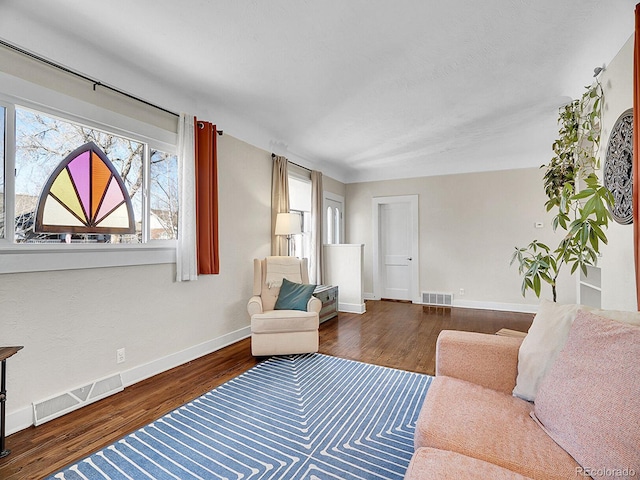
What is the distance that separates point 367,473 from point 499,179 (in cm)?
526

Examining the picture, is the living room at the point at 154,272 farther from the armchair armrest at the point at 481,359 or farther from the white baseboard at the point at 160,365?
the armchair armrest at the point at 481,359

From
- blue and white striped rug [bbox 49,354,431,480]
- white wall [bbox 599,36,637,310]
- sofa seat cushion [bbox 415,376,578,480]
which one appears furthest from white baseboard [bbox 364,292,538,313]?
sofa seat cushion [bbox 415,376,578,480]

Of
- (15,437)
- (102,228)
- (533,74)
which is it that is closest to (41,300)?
(102,228)

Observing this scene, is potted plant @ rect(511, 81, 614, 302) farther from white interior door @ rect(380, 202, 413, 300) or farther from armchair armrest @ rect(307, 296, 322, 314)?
white interior door @ rect(380, 202, 413, 300)

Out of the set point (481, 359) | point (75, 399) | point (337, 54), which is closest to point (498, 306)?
point (481, 359)

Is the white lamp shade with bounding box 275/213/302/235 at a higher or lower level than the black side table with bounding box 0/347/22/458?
higher

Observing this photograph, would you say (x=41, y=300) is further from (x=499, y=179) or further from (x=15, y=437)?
(x=499, y=179)

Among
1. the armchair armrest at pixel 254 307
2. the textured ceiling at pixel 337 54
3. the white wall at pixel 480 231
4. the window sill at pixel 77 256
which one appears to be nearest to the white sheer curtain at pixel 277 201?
the textured ceiling at pixel 337 54

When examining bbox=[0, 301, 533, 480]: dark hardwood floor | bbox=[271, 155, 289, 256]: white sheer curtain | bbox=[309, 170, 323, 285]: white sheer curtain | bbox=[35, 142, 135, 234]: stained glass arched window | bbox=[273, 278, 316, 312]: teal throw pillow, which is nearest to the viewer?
bbox=[0, 301, 533, 480]: dark hardwood floor

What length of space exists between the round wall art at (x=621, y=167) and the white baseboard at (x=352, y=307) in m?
3.52

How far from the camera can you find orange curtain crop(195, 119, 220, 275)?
3096mm

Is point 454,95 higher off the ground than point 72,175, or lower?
higher

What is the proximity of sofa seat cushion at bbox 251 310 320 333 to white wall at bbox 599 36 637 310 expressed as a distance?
2.41 metres

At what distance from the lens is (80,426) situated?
1.99m
